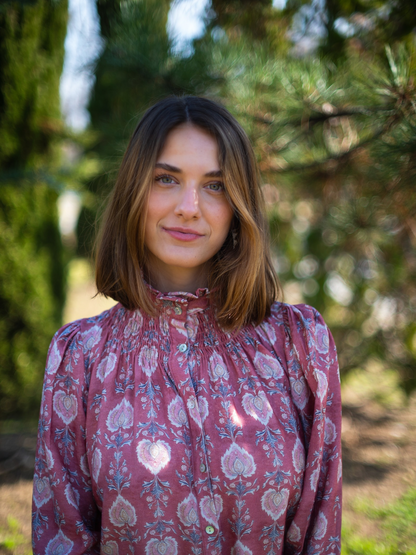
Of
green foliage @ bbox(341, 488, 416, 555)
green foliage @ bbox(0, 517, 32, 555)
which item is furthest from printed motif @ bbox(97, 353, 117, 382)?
green foliage @ bbox(341, 488, 416, 555)

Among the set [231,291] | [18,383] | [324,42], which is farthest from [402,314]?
Result: [18,383]

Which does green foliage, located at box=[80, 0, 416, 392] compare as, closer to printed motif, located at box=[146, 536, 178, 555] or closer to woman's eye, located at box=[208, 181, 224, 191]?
woman's eye, located at box=[208, 181, 224, 191]

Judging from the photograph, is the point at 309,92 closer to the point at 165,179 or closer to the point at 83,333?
the point at 165,179

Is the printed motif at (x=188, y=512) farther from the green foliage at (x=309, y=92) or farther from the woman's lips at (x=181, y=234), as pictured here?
the green foliage at (x=309, y=92)

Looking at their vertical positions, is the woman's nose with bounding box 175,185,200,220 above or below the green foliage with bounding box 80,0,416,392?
below

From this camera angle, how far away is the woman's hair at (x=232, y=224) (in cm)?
130

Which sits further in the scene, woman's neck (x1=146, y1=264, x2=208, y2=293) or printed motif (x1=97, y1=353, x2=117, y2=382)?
woman's neck (x1=146, y1=264, x2=208, y2=293)

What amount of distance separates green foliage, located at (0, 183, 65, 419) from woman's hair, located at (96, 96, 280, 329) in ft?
6.46

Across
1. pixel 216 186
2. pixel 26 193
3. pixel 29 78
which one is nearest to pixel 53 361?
pixel 216 186

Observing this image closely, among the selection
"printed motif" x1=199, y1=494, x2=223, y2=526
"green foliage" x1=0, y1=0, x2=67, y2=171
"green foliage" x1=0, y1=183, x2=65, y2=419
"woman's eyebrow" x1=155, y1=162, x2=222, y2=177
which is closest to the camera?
"printed motif" x1=199, y1=494, x2=223, y2=526

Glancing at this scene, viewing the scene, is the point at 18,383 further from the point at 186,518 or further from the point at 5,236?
the point at 186,518

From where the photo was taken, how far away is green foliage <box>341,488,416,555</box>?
1.92 metres

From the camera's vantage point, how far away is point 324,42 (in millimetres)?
2115

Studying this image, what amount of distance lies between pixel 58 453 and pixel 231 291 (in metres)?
0.71
